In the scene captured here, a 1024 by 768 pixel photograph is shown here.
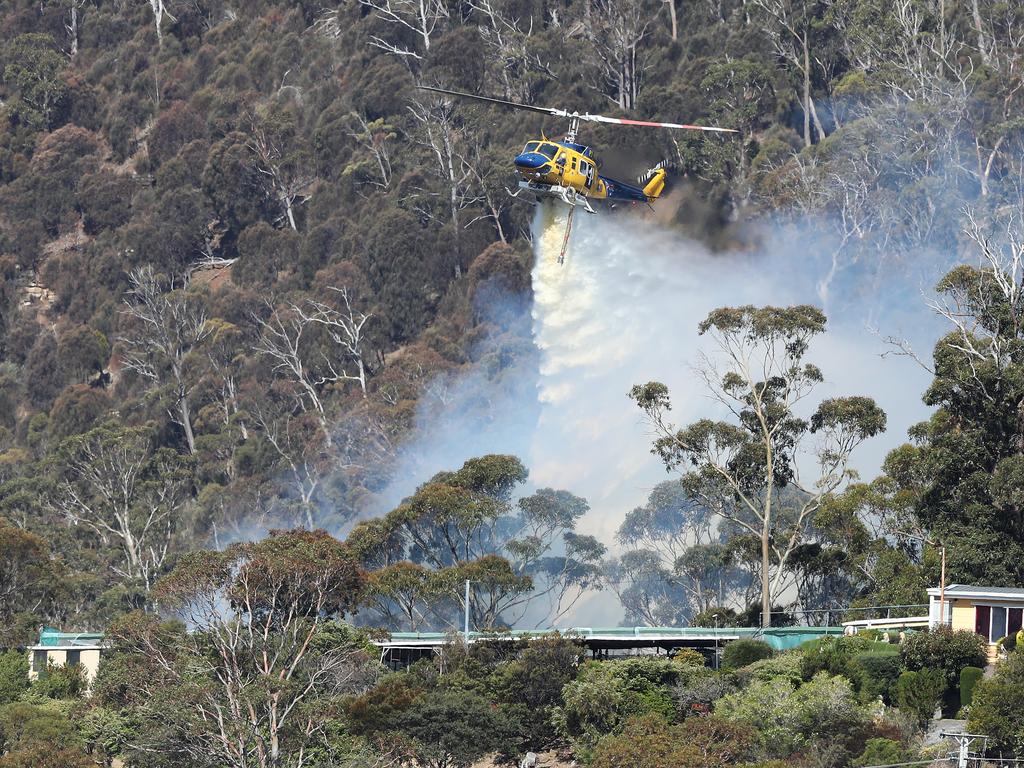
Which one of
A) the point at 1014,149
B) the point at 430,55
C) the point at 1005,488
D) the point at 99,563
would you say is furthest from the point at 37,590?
the point at 430,55

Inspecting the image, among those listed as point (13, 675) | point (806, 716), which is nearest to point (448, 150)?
point (13, 675)

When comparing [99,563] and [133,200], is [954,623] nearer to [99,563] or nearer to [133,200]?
[99,563]

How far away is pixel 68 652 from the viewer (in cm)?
6638

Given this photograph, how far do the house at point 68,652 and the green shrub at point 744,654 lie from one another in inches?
872

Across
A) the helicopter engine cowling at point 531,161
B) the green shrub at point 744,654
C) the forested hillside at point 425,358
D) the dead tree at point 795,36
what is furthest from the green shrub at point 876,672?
the dead tree at point 795,36

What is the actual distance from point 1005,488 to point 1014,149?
1684 inches

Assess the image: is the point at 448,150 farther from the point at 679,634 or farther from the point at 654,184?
the point at 679,634

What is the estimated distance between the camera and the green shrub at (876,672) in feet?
153

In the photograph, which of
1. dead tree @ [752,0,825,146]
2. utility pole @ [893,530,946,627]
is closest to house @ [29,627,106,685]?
utility pole @ [893,530,946,627]

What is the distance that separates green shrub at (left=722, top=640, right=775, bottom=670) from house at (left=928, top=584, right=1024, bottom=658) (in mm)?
6257

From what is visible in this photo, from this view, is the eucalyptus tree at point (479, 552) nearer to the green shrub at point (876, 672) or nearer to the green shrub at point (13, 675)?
the green shrub at point (13, 675)

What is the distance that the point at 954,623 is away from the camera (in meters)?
48.0

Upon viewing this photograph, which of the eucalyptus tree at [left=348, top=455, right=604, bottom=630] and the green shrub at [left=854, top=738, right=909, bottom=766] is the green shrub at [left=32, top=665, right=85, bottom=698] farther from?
the green shrub at [left=854, top=738, right=909, bottom=766]

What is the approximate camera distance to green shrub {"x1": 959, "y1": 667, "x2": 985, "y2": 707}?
45.4 m
